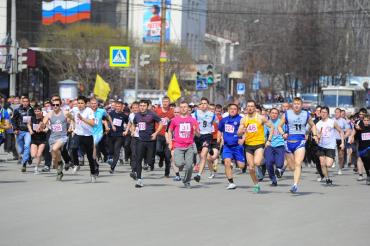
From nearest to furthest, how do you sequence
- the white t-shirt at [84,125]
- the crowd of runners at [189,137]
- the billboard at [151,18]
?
1. the crowd of runners at [189,137]
2. the white t-shirt at [84,125]
3. the billboard at [151,18]

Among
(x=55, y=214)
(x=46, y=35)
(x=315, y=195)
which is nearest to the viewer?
(x=55, y=214)

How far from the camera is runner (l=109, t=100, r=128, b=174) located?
2112 centimetres

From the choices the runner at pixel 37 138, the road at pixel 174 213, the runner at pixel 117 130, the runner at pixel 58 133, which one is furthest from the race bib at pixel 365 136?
the runner at pixel 37 138

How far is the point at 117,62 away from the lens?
3525cm

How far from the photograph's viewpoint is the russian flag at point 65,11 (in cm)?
7506

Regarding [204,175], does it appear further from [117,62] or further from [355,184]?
[117,62]

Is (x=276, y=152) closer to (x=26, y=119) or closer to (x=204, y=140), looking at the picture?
(x=204, y=140)

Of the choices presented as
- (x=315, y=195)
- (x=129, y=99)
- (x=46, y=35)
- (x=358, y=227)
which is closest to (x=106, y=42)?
(x=46, y=35)

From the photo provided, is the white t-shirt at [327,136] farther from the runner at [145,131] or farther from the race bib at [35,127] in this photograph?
the race bib at [35,127]

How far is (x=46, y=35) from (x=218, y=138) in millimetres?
53317

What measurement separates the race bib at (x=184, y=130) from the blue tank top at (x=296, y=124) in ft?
6.31

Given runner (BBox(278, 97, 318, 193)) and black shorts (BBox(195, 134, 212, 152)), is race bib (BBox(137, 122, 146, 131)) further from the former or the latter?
runner (BBox(278, 97, 318, 193))

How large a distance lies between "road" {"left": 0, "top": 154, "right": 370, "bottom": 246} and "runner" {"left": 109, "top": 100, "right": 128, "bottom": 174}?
9.66 feet

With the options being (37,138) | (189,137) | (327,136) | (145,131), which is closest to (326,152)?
(327,136)
